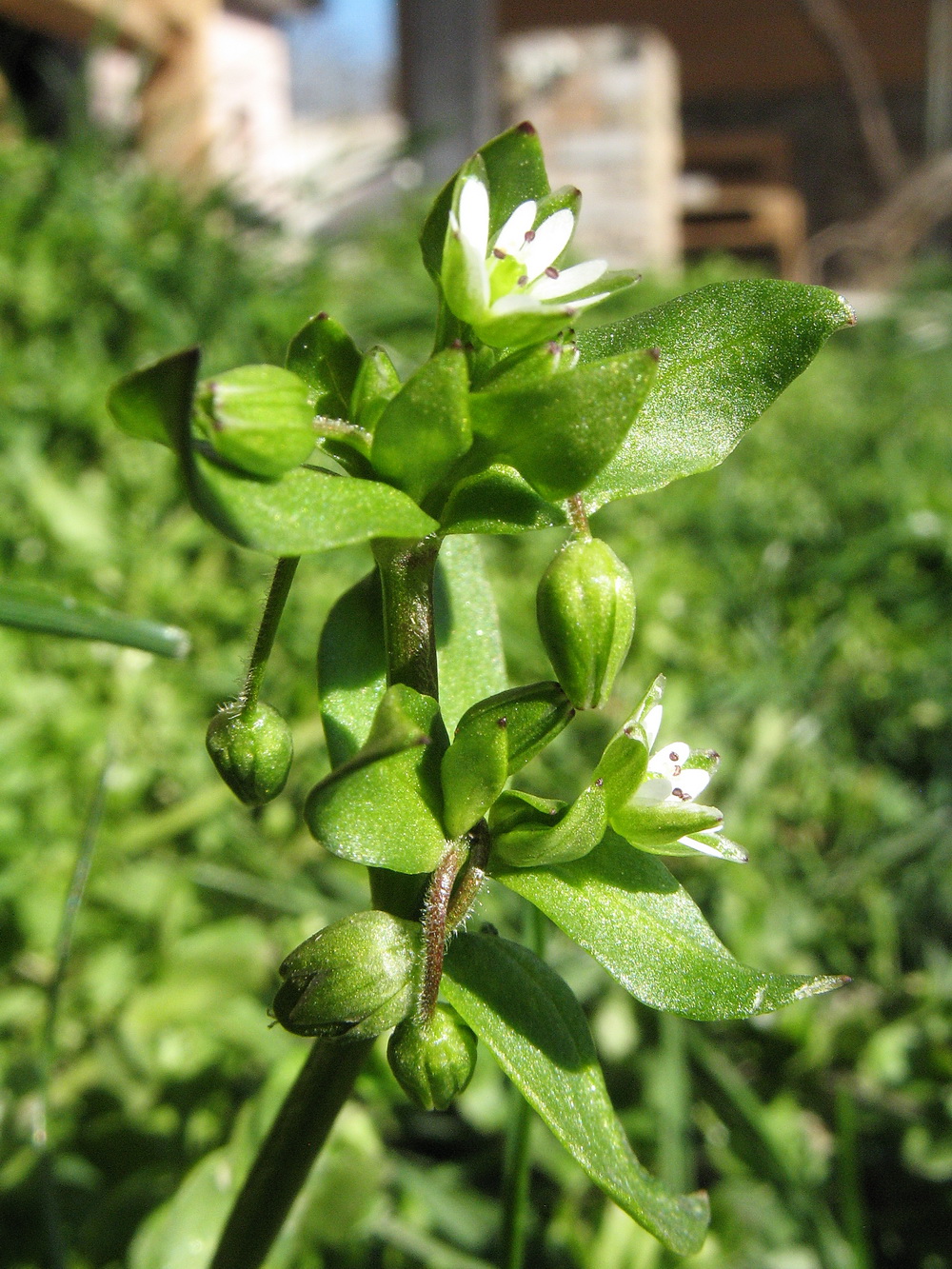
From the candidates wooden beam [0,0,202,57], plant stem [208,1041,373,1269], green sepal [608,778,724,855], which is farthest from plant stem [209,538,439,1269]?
wooden beam [0,0,202,57]

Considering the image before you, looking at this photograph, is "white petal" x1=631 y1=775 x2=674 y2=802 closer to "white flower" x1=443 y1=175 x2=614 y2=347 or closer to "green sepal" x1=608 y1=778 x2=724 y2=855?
"green sepal" x1=608 y1=778 x2=724 y2=855

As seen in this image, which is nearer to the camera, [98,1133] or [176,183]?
[98,1133]

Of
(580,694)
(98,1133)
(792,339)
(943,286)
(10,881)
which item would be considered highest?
(792,339)

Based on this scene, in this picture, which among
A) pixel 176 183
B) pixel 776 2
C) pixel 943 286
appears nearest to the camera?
pixel 176 183

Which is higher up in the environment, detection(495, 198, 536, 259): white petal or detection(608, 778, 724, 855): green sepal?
detection(495, 198, 536, 259): white petal

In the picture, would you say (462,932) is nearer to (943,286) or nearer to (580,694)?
(580,694)

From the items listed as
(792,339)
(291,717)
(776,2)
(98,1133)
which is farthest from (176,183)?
(776,2)

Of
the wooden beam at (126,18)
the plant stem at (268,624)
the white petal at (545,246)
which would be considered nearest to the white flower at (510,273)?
the white petal at (545,246)

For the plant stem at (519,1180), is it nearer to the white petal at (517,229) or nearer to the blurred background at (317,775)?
the blurred background at (317,775)
